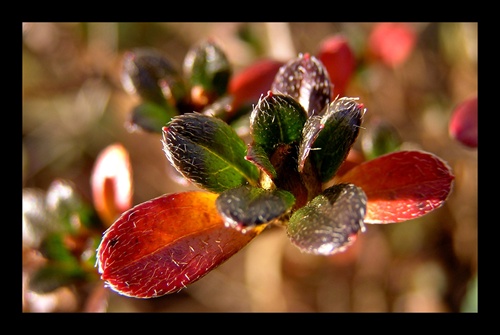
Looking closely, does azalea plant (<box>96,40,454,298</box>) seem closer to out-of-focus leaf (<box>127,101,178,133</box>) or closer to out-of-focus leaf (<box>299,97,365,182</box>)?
out-of-focus leaf (<box>299,97,365,182</box>)

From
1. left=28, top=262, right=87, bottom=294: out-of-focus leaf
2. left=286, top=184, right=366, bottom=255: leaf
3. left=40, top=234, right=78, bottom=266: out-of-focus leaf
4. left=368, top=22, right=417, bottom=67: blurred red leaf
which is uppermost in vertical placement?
A: left=368, top=22, right=417, bottom=67: blurred red leaf

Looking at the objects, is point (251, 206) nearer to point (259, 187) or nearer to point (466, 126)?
point (259, 187)

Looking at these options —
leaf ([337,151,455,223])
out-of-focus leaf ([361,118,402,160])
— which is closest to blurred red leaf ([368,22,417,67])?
out-of-focus leaf ([361,118,402,160])

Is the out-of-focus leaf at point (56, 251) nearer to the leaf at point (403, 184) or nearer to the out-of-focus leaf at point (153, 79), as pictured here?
the out-of-focus leaf at point (153, 79)

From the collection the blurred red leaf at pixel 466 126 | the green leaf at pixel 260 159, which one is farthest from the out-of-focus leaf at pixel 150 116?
the blurred red leaf at pixel 466 126

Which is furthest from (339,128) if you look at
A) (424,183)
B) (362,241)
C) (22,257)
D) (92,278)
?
Answer: (362,241)
